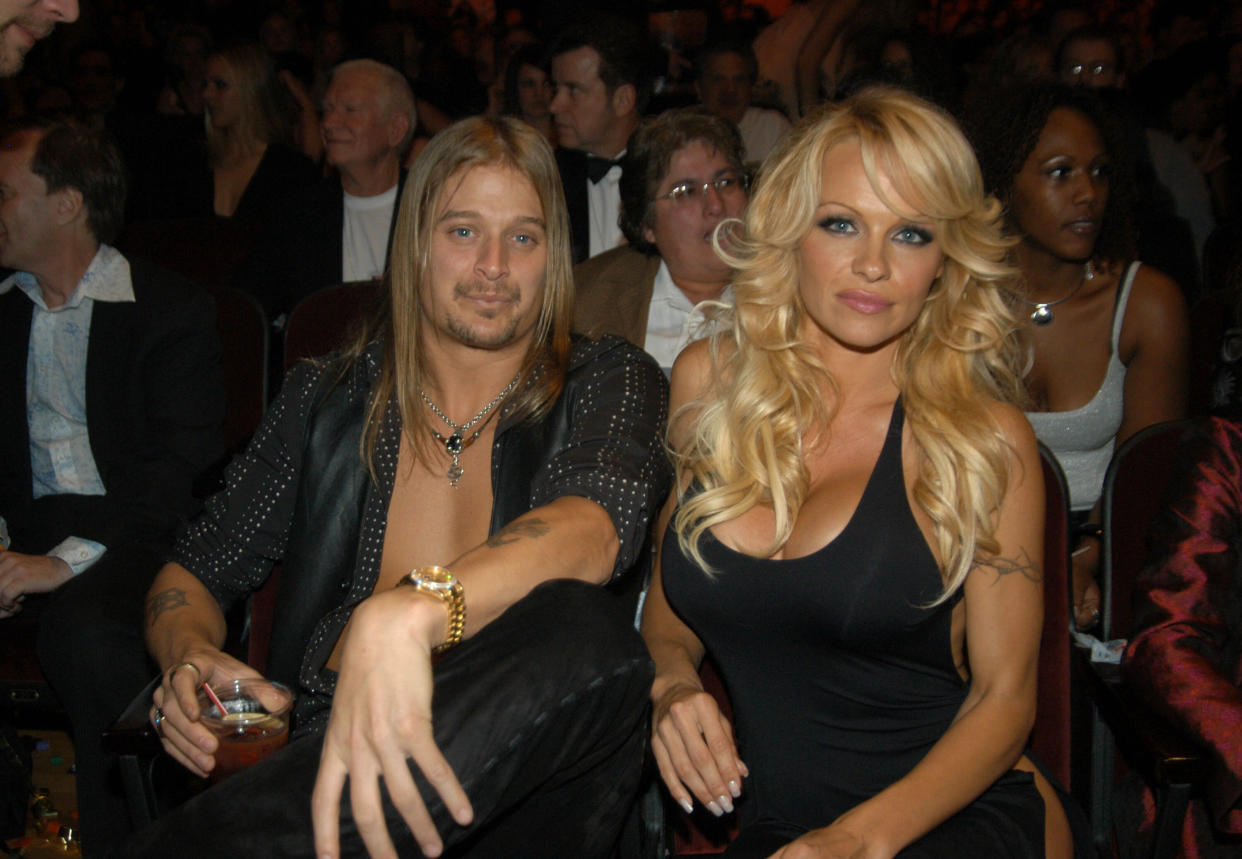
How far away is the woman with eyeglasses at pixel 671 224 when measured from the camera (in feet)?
9.37

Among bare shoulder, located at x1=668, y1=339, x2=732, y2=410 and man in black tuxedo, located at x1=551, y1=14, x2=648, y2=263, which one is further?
man in black tuxedo, located at x1=551, y1=14, x2=648, y2=263

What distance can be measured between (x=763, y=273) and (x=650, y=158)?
1.24m

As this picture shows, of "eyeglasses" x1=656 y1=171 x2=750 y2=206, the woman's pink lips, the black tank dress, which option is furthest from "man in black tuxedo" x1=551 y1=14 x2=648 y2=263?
the black tank dress

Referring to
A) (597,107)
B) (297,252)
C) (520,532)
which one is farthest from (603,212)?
(520,532)

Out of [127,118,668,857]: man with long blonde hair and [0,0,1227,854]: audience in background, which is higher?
[0,0,1227,854]: audience in background

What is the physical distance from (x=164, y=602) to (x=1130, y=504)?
171cm

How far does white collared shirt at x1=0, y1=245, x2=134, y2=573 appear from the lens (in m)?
2.51

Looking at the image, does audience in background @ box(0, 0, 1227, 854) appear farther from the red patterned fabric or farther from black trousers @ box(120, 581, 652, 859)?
black trousers @ box(120, 581, 652, 859)

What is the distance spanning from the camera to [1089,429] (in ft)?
8.16

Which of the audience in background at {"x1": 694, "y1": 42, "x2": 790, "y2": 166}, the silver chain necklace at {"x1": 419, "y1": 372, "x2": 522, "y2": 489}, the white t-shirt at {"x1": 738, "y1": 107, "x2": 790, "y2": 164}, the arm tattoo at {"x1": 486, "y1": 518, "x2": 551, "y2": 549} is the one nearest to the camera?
the arm tattoo at {"x1": 486, "y1": 518, "x2": 551, "y2": 549}

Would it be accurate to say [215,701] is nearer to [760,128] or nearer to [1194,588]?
[1194,588]

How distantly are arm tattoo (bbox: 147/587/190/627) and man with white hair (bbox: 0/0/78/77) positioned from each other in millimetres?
992

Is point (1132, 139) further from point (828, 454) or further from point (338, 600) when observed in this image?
point (338, 600)

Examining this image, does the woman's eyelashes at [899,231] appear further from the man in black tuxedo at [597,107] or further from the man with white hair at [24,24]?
the man in black tuxedo at [597,107]
